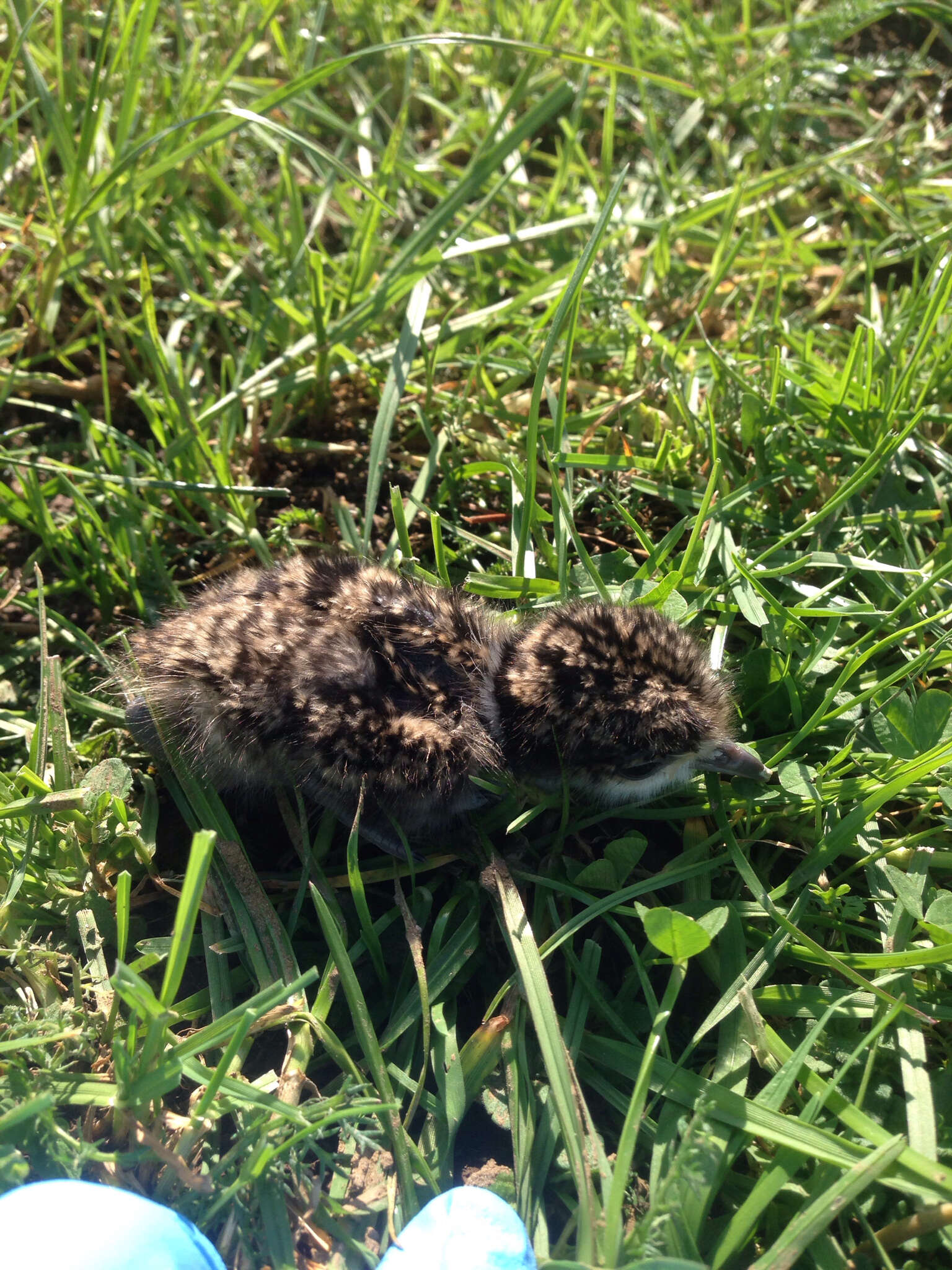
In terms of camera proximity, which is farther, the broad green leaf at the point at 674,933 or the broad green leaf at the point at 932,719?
the broad green leaf at the point at 932,719

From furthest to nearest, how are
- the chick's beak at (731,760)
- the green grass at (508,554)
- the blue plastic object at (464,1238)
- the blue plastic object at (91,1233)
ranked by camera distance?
1. the chick's beak at (731,760)
2. the green grass at (508,554)
3. the blue plastic object at (464,1238)
4. the blue plastic object at (91,1233)

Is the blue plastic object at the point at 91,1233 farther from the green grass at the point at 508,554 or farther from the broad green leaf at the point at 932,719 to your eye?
the broad green leaf at the point at 932,719

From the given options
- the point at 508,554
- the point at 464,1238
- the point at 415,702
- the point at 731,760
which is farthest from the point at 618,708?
the point at 464,1238

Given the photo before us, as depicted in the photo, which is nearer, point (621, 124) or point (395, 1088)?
point (395, 1088)

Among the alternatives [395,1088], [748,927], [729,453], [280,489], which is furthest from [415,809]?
[729,453]

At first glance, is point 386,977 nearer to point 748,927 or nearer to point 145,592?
point 748,927

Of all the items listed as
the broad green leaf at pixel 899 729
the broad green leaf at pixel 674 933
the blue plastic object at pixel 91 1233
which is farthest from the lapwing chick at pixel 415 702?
the blue plastic object at pixel 91 1233

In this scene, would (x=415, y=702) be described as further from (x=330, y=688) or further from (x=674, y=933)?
(x=674, y=933)
